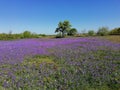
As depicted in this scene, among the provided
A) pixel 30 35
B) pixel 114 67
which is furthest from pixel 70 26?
pixel 114 67

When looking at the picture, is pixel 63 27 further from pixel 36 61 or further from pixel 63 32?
pixel 36 61

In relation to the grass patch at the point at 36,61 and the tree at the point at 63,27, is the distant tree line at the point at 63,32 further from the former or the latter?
the grass patch at the point at 36,61

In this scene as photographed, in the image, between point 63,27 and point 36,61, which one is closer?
point 36,61

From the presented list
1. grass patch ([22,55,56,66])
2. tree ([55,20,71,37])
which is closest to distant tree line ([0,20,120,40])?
tree ([55,20,71,37])

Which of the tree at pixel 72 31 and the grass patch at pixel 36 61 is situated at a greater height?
the tree at pixel 72 31

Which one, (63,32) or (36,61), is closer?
(36,61)

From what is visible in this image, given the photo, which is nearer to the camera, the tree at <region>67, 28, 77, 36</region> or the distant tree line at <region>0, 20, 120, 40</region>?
the distant tree line at <region>0, 20, 120, 40</region>

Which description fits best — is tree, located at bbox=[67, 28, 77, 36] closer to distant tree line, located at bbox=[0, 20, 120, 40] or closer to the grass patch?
distant tree line, located at bbox=[0, 20, 120, 40]

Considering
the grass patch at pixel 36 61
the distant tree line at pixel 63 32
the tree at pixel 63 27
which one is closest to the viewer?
the grass patch at pixel 36 61

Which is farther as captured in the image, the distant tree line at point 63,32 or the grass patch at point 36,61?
the distant tree line at point 63,32

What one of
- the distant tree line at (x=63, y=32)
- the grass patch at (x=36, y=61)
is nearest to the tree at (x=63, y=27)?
the distant tree line at (x=63, y=32)

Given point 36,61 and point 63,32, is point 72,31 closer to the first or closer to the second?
point 63,32

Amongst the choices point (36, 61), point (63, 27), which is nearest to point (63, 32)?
point (63, 27)

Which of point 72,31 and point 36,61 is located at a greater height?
point 72,31
